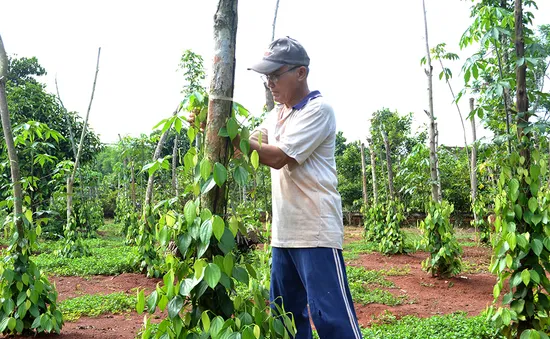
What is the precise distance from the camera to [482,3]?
153 inches

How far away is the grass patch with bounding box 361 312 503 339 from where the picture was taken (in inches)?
140

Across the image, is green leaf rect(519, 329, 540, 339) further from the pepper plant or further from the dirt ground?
the pepper plant

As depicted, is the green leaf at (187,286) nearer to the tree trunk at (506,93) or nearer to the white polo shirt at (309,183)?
the white polo shirt at (309,183)

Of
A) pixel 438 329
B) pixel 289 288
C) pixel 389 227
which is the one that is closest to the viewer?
pixel 289 288

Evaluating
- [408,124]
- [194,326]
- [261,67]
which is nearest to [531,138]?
[261,67]

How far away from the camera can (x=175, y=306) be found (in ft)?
6.64

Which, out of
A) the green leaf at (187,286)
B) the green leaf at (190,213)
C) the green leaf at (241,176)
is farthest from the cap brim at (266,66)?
the green leaf at (187,286)

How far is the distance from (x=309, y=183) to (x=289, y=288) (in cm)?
54

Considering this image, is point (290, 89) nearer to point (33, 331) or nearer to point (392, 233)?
point (33, 331)

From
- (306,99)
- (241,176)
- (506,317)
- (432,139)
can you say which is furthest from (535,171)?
(432,139)

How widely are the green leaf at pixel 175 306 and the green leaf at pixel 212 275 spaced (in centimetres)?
19

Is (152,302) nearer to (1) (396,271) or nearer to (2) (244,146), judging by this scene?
(2) (244,146)

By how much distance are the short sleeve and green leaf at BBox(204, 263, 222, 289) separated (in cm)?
54

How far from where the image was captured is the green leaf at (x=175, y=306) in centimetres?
201
